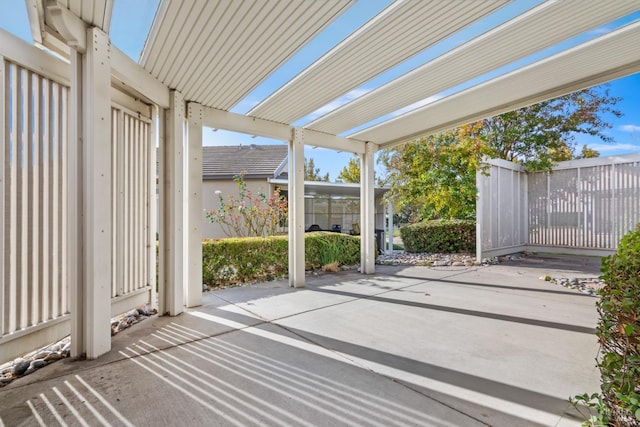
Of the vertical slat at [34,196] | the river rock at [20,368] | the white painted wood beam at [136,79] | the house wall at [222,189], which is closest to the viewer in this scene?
the river rock at [20,368]

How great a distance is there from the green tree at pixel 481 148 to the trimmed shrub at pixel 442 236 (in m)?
0.35

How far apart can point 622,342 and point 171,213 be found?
169 inches

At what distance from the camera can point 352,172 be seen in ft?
69.8

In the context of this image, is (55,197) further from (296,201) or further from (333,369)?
(296,201)

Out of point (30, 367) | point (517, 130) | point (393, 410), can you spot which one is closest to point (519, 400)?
point (393, 410)

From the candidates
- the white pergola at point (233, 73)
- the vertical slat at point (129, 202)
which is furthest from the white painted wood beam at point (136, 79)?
the vertical slat at point (129, 202)

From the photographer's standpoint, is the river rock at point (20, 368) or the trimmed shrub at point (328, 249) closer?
the river rock at point (20, 368)

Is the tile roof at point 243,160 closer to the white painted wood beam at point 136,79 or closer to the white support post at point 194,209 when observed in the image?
the white support post at point 194,209

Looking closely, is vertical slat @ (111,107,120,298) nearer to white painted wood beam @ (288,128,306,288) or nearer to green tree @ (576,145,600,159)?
white painted wood beam @ (288,128,306,288)

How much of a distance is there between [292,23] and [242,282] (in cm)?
470

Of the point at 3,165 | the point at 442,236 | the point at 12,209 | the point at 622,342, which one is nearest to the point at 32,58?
the point at 3,165

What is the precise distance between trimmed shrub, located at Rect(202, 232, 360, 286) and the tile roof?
4802mm

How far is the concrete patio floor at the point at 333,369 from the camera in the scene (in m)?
2.00

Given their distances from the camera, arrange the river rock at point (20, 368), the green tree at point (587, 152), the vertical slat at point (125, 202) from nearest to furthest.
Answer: the river rock at point (20, 368), the vertical slat at point (125, 202), the green tree at point (587, 152)
